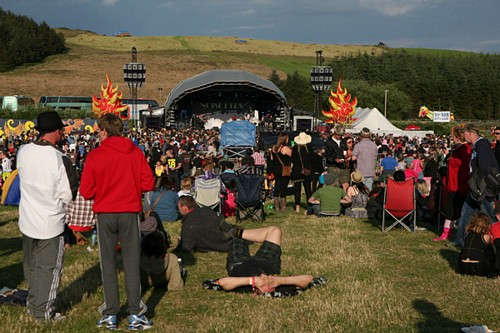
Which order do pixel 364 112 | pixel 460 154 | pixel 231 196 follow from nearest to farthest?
pixel 460 154 < pixel 231 196 < pixel 364 112

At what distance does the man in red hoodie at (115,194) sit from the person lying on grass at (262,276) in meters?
1.55

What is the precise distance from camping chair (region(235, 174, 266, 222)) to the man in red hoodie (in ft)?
21.3

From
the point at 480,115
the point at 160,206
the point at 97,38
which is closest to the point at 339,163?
the point at 160,206

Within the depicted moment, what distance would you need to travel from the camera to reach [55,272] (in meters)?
5.27

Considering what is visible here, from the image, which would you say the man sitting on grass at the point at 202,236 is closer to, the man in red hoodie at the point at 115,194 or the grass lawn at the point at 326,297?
the grass lawn at the point at 326,297

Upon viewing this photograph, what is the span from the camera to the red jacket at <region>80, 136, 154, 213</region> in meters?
4.96

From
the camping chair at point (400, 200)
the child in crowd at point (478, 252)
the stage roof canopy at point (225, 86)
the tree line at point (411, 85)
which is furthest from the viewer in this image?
the tree line at point (411, 85)

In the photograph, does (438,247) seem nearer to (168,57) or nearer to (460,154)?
(460,154)

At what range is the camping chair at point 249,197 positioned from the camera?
11.6 m

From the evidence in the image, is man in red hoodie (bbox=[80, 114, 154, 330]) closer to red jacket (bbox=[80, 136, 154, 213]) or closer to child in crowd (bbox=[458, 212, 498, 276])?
red jacket (bbox=[80, 136, 154, 213])

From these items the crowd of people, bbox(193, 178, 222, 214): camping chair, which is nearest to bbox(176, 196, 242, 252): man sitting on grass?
the crowd of people

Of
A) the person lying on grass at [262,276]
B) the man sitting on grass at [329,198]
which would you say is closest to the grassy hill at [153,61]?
the man sitting on grass at [329,198]

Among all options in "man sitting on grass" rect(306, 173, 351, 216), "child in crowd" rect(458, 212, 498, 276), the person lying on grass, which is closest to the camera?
the person lying on grass

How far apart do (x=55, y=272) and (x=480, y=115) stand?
311 feet
